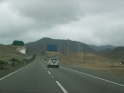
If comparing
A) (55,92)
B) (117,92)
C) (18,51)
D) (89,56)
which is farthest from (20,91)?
(18,51)

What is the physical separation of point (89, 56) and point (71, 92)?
130333 millimetres

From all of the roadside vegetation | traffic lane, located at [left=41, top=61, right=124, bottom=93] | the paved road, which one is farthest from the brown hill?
traffic lane, located at [left=41, top=61, right=124, bottom=93]

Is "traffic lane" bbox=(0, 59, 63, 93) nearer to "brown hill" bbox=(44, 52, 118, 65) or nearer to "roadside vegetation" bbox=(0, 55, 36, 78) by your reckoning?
"roadside vegetation" bbox=(0, 55, 36, 78)

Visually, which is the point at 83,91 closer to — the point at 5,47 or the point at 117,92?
the point at 117,92

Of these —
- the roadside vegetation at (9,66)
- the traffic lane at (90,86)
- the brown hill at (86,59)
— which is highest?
the brown hill at (86,59)

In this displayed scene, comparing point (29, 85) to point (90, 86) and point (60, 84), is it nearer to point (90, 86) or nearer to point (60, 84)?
point (60, 84)

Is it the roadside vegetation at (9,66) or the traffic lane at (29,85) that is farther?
the roadside vegetation at (9,66)

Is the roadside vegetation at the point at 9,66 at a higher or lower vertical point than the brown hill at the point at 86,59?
lower

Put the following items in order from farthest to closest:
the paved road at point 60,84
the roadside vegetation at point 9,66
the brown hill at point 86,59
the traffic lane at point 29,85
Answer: the brown hill at point 86,59 < the roadside vegetation at point 9,66 < the paved road at point 60,84 < the traffic lane at point 29,85

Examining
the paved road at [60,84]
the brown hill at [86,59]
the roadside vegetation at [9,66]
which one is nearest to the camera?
the paved road at [60,84]

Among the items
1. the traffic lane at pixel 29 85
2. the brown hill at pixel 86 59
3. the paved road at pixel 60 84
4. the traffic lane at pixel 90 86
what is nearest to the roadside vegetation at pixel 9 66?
the traffic lane at pixel 29 85

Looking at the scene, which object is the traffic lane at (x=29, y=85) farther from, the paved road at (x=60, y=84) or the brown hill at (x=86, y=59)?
the brown hill at (x=86, y=59)

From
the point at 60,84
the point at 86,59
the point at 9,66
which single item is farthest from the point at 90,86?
the point at 86,59

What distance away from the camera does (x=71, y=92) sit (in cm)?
1164
